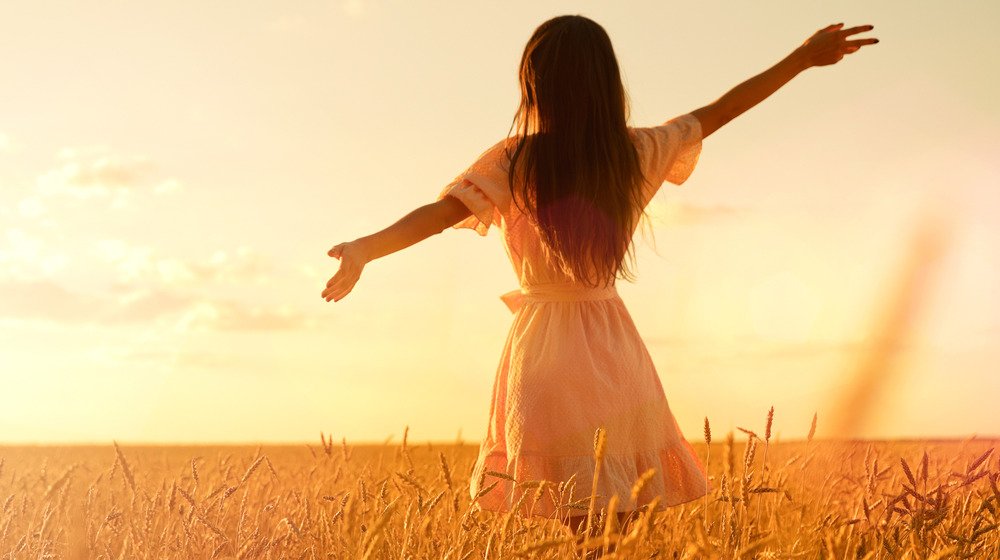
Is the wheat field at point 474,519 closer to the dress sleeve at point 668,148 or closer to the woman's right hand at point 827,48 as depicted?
the dress sleeve at point 668,148

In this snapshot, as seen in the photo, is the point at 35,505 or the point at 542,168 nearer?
the point at 542,168

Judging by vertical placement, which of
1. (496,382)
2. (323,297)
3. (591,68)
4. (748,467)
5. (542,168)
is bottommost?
(748,467)

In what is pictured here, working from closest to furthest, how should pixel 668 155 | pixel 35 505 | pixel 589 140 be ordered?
pixel 589 140 < pixel 668 155 < pixel 35 505

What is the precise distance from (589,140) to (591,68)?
0.28 meters

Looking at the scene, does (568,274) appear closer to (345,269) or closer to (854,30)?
(345,269)

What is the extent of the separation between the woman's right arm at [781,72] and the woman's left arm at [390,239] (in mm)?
1153

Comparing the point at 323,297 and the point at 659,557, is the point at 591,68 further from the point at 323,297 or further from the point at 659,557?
the point at 659,557

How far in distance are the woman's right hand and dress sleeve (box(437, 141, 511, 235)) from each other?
143cm

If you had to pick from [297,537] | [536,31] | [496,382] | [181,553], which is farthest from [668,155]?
[181,553]

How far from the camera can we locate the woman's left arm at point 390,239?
301cm

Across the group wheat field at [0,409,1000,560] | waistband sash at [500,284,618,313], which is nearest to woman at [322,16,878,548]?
waistband sash at [500,284,618,313]

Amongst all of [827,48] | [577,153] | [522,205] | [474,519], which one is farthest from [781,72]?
[474,519]

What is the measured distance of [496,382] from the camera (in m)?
3.54

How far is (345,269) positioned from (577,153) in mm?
964
